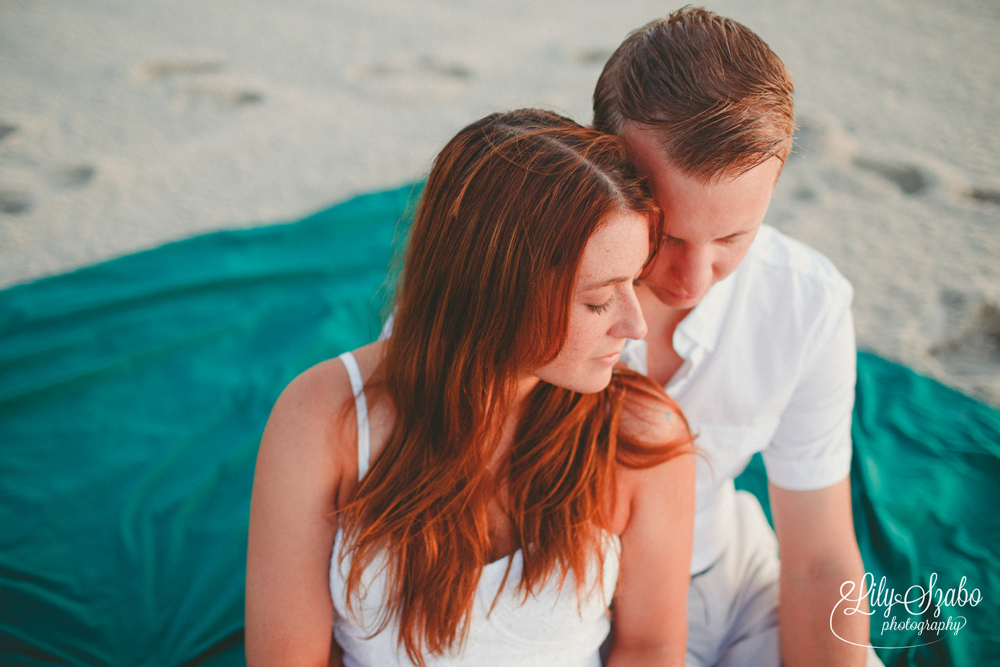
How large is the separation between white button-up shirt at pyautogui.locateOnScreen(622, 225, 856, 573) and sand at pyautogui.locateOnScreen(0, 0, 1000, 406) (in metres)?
1.39

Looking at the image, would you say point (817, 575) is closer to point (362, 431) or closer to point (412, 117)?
point (362, 431)

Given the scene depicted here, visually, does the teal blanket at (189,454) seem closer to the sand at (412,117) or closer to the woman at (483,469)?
the sand at (412,117)

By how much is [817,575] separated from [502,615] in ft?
2.39

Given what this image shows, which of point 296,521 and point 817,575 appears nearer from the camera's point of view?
point 296,521

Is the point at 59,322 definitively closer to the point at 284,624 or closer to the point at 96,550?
the point at 96,550

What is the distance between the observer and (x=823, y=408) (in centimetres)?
151

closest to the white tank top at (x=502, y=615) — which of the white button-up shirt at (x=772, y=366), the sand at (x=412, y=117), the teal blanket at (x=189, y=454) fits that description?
the white button-up shirt at (x=772, y=366)

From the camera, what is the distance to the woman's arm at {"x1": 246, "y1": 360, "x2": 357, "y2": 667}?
119 cm

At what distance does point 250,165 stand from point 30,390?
73.7 inches

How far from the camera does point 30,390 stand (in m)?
2.27

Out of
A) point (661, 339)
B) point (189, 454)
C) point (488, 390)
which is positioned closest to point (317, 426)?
point (488, 390)

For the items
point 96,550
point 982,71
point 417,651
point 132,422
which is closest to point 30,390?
point 132,422

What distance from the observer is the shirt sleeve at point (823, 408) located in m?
1.46

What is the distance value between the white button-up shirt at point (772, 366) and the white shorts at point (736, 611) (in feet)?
0.84
